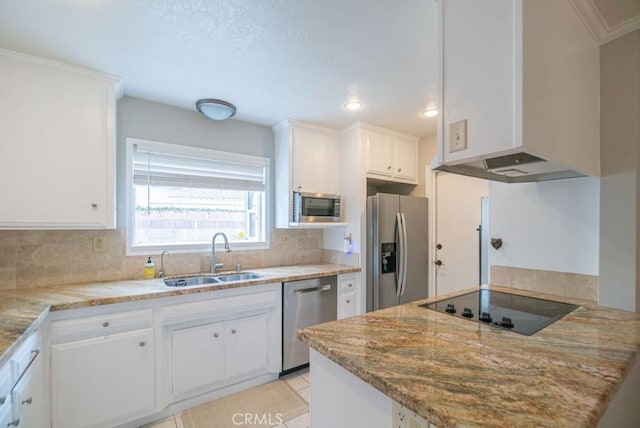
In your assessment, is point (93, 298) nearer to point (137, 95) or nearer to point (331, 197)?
point (137, 95)

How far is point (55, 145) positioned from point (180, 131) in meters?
0.93

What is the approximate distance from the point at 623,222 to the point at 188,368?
8.88 ft

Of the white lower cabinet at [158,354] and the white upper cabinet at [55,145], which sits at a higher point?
the white upper cabinet at [55,145]

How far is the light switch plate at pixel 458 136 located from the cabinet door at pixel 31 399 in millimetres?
2050

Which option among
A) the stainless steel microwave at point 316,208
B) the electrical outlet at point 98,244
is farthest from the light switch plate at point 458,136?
the electrical outlet at point 98,244

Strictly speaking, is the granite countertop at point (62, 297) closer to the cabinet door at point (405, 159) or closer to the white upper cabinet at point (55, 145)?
the white upper cabinet at point (55, 145)

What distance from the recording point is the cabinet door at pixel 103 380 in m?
1.63

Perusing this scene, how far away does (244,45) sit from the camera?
165 centimetres

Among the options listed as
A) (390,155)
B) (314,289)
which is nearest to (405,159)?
(390,155)

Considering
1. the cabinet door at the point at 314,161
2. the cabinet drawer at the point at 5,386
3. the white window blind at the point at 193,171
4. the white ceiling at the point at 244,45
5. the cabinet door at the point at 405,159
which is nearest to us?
the cabinet drawer at the point at 5,386

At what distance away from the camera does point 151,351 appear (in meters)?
1.90

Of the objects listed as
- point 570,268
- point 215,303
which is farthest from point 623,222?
point 215,303

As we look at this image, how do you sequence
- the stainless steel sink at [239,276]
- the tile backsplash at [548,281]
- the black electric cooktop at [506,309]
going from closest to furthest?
the black electric cooktop at [506,309], the tile backsplash at [548,281], the stainless steel sink at [239,276]

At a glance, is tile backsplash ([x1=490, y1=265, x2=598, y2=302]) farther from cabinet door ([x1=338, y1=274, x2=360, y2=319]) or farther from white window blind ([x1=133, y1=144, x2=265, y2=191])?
white window blind ([x1=133, y1=144, x2=265, y2=191])
